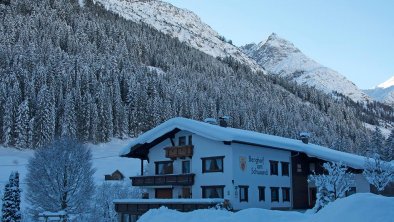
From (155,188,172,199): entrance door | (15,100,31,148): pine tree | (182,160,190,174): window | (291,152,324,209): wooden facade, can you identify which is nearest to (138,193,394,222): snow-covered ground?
(182,160,190,174): window

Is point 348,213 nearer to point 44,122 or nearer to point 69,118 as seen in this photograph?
point 44,122

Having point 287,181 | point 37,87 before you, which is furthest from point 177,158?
point 37,87

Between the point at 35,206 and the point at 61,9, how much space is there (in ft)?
527

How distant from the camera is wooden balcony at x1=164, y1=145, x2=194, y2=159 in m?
36.0

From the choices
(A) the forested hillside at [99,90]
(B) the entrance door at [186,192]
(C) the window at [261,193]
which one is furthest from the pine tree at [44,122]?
(C) the window at [261,193]

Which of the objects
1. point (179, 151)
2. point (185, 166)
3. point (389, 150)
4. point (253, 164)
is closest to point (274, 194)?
point (253, 164)

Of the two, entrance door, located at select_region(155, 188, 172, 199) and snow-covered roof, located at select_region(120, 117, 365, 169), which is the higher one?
snow-covered roof, located at select_region(120, 117, 365, 169)

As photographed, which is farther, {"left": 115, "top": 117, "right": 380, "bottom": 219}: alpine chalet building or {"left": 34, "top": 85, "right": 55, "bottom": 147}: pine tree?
{"left": 34, "top": 85, "right": 55, "bottom": 147}: pine tree

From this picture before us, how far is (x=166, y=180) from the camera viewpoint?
36.5 m

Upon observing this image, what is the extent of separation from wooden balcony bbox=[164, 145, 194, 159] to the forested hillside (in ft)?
226

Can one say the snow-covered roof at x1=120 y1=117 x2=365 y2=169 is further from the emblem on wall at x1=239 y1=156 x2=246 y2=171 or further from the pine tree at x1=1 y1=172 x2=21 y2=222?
the pine tree at x1=1 y1=172 x2=21 y2=222

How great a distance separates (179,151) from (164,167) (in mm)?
2720

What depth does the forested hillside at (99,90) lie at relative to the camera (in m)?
108

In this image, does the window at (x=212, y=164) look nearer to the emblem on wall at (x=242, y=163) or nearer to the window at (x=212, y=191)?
the window at (x=212, y=191)
